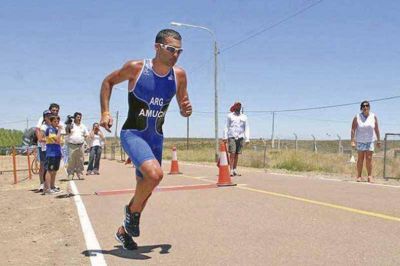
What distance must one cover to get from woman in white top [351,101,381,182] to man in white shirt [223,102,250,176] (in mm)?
2800

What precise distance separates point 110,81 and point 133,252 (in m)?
1.67

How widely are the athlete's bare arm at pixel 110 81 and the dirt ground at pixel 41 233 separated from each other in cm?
126

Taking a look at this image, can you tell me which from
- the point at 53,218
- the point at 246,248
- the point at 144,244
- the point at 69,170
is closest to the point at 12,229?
the point at 53,218

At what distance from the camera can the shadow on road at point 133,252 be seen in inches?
199

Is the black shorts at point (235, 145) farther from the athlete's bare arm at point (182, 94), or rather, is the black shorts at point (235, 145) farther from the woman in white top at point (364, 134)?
the athlete's bare arm at point (182, 94)

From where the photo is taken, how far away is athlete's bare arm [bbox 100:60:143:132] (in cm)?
519

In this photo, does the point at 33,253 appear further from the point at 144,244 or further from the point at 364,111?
the point at 364,111

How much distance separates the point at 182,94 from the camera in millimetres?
5641

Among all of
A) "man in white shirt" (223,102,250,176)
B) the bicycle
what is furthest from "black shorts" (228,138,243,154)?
the bicycle

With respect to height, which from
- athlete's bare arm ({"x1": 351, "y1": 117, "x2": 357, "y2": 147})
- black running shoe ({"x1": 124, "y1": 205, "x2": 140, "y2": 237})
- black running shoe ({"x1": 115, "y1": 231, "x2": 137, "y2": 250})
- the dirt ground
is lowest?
the dirt ground

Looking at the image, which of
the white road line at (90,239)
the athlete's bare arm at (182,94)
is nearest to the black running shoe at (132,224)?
the white road line at (90,239)

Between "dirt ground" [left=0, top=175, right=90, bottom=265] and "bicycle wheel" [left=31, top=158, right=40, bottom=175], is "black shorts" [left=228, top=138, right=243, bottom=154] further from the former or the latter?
"bicycle wheel" [left=31, top=158, right=40, bottom=175]

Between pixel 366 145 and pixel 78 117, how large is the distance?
294 inches

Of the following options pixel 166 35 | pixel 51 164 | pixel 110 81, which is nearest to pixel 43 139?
pixel 51 164
